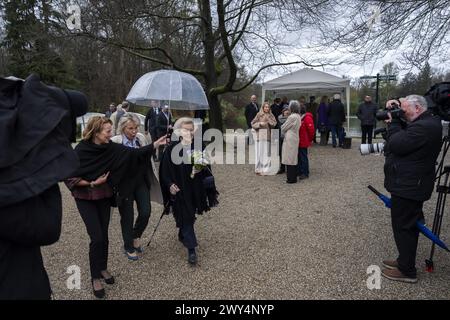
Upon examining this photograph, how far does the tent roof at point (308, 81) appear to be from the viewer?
14.4m

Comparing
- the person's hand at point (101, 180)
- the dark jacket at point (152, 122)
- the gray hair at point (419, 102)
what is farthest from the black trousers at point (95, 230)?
the dark jacket at point (152, 122)

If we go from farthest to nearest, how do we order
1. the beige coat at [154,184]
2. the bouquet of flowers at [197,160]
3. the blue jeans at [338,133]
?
the blue jeans at [338,133] < the beige coat at [154,184] < the bouquet of flowers at [197,160]

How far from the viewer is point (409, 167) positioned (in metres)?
3.44

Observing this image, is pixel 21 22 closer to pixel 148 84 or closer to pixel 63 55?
pixel 63 55

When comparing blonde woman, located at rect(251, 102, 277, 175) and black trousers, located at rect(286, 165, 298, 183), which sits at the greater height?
blonde woman, located at rect(251, 102, 277, 175)

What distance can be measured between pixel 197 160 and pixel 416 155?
7.66ft

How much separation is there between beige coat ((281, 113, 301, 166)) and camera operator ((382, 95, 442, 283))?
169 inches

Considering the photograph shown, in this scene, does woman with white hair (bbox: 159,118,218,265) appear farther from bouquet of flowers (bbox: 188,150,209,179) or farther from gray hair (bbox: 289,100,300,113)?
gray hair (bbox: 289,100,300,113)

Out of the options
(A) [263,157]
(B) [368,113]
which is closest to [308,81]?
(B) [368,113]

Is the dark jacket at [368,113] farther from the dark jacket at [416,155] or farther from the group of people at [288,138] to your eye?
the dark jacket at [416,155]

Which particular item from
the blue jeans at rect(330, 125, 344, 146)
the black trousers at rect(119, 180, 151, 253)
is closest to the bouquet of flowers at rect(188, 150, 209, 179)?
the black trousers at rect(119, 180, 151, 253)

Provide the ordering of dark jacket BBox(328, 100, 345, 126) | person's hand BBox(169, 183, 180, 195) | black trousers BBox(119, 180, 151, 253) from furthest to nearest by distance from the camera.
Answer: dark jacket BBox(328, 100, 345, 126) < black trousers BBox(119, 180, 151, 253) < person's hand BBox(169, 183, 180, 195)

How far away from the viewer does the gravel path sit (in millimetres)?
3521

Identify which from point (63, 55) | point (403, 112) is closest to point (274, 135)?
point (403, 112)
